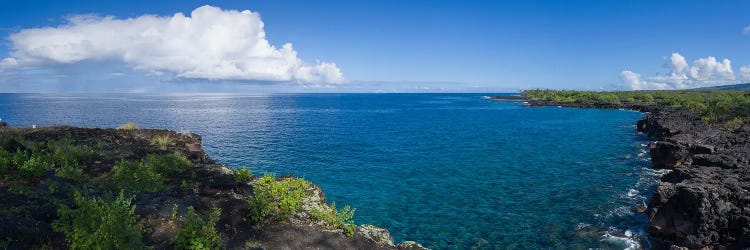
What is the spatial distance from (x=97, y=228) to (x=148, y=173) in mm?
8549

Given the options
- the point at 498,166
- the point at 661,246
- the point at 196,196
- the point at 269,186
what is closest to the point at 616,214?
the point at 661,246

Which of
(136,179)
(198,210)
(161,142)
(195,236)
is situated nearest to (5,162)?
(136,179)

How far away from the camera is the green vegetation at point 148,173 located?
19.4m

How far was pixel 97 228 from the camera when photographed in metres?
12.7

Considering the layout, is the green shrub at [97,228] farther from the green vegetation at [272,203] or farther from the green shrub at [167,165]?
the green shrub at [167,165]

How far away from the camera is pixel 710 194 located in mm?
26312

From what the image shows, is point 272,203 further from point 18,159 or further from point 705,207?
point 705,207

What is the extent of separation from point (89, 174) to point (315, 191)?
41.0 feet

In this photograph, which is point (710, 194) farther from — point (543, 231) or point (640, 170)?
point (640, 170)

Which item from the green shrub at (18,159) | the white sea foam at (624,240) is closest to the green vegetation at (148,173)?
the green shrub at (18,159)

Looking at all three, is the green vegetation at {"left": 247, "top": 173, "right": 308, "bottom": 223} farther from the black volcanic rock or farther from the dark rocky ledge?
the black volcanic rock

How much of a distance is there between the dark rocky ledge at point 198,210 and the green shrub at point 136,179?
686 mm

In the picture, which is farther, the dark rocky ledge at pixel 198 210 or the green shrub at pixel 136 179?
the green shrub at pixel 136 179

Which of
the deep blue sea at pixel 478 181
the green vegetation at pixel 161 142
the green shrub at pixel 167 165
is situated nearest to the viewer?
the green shrub at pixel 167 165
